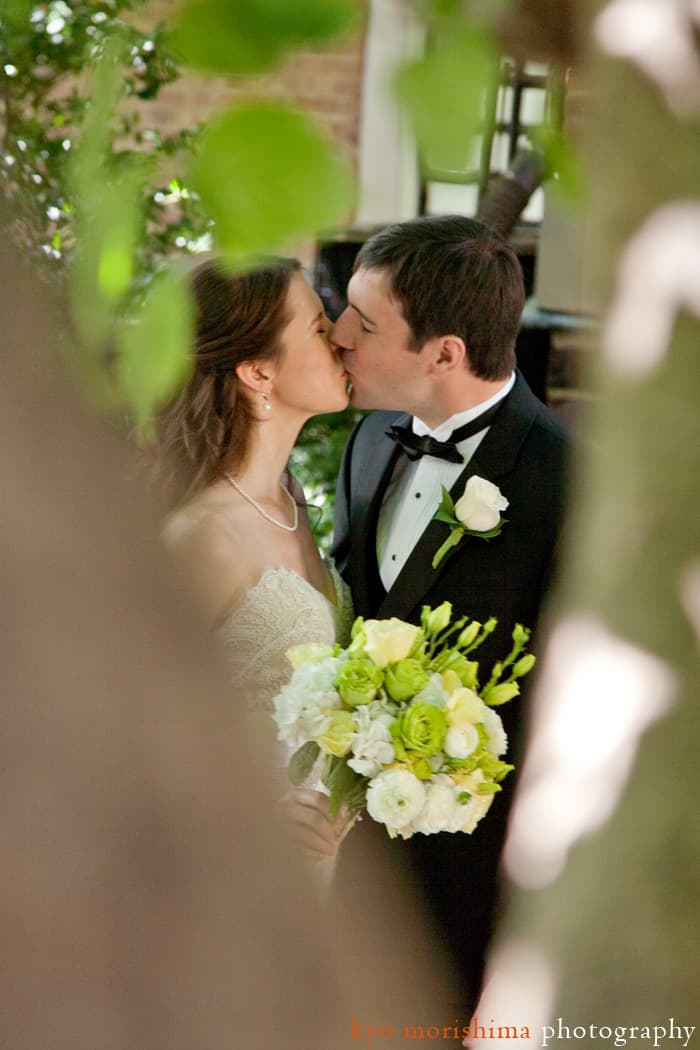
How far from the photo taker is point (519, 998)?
24.5 inches

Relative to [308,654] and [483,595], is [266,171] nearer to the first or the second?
→ [308,654]

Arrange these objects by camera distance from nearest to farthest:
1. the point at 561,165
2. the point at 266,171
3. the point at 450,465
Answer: the point at 266,171, the point at 561,165, the point at 450,465

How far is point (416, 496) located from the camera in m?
2.55

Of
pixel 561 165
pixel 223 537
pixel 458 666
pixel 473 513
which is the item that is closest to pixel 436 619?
pixel 458 666

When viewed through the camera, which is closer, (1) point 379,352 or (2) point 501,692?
(2) point 501,692

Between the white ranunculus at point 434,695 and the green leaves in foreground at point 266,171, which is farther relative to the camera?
the white ranunculus at point 434,695

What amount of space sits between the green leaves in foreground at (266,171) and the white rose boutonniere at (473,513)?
6.02 feet

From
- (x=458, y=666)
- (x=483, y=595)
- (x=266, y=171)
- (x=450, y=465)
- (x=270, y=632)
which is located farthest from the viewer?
(x=450, y=465)

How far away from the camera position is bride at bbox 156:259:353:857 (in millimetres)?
2232

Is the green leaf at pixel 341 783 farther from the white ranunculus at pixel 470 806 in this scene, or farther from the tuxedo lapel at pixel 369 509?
the tuxedo lapel at pixel 369 509

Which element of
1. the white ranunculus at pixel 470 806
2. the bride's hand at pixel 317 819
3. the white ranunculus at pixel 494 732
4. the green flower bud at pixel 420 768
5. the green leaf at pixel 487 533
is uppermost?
the green leaf at pixel 487 533

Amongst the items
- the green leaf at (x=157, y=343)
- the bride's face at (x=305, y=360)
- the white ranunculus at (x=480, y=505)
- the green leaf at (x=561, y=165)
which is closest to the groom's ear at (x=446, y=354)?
the bride's face at (x=305, y=360)

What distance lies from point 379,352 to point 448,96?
208 centimetres

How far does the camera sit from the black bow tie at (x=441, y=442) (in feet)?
8.13
